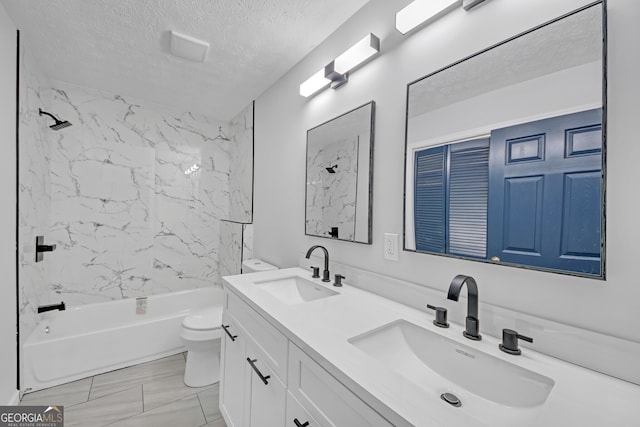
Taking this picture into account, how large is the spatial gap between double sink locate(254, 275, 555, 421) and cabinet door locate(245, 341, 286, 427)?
37 centimetres

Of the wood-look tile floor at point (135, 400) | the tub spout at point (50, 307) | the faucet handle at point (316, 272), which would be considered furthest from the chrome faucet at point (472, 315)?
the tub spout at point (50, 307)

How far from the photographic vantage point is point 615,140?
0.70m

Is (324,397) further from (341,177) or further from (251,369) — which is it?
(341,177)

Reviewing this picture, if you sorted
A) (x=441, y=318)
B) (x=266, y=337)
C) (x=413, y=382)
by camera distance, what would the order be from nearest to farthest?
(x=413, y=382), (x=441, y=318), (x=266, y=337)

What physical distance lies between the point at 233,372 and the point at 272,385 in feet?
1.75

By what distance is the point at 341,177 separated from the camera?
1580mm

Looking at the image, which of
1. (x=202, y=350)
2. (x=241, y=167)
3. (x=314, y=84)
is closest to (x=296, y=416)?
(x=202, y=350)

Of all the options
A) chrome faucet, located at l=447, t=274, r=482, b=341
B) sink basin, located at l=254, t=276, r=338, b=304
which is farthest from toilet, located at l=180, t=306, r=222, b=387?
chrome faucet, located at l=447, t=274, r=482, b=341

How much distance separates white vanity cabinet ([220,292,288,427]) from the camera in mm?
981

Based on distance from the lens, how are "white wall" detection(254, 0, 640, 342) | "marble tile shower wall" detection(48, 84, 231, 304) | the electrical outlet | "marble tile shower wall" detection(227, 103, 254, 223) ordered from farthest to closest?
"marble tile shower wall" detection(227, 103, 254, 223) → "marble tile shower wall" detection(48, 84, 231, 304) → the electrical outlet → "white wall" detection(254, 0, 640, 342)

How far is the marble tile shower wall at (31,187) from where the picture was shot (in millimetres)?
1800

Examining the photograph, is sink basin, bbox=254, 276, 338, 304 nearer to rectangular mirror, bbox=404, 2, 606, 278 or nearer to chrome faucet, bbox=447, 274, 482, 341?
rectangular mirror, bbox=404, 2, 606, 278

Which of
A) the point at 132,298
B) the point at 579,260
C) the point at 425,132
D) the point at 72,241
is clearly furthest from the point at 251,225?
the point at 579,260
